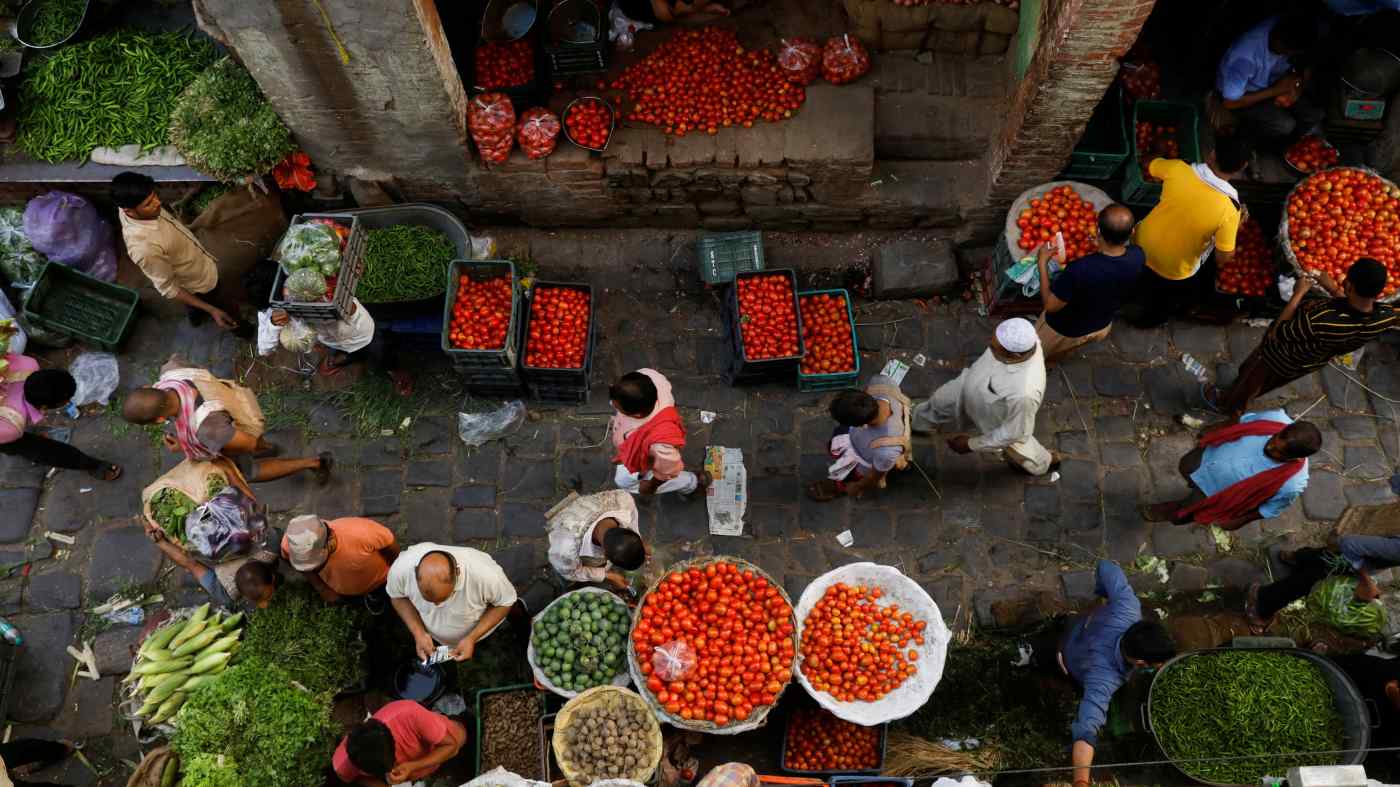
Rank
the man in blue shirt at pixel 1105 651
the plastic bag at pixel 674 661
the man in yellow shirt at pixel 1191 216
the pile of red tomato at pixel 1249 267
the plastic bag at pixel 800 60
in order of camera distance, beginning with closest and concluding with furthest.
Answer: the man in blue shirt at pixel 1105 651 < the plastic bag at pixel 674 661 < the man in yellow shirt at pixel 1191 216 < the pile of red tomato at pixel 1249 267 < the plastic bag at pixel 800 60

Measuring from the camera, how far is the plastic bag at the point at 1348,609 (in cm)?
629

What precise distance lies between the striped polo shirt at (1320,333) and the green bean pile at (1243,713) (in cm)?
207

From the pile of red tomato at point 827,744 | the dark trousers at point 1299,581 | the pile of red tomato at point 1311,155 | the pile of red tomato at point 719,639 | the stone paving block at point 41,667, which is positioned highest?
the pile of red tomato at point 1311,155

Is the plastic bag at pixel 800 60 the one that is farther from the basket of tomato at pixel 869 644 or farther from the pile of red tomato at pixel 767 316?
the basket of tomato at pixel 869 644

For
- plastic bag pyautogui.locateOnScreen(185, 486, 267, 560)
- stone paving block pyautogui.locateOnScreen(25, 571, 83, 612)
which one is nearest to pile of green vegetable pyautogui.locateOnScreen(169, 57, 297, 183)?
plastic bag pyautogui.locateOnScreen(185, 486, 267, 560)

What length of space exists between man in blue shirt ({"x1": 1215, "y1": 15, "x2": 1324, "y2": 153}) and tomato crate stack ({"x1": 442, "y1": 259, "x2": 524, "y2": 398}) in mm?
5968

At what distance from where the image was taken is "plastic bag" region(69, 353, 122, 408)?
734cm

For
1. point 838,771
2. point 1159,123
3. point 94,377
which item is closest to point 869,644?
point 838,771

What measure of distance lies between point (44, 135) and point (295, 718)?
219 inches

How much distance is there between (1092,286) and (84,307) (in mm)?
8023

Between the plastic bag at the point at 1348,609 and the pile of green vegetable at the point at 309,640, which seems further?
the plastic bag at the point at 1348,609

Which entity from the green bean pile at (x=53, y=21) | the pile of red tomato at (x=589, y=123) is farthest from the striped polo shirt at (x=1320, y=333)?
the green bean pile at (x=53, y=21)

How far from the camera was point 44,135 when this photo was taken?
733 cm

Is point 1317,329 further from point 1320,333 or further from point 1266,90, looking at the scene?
point 1266,90
